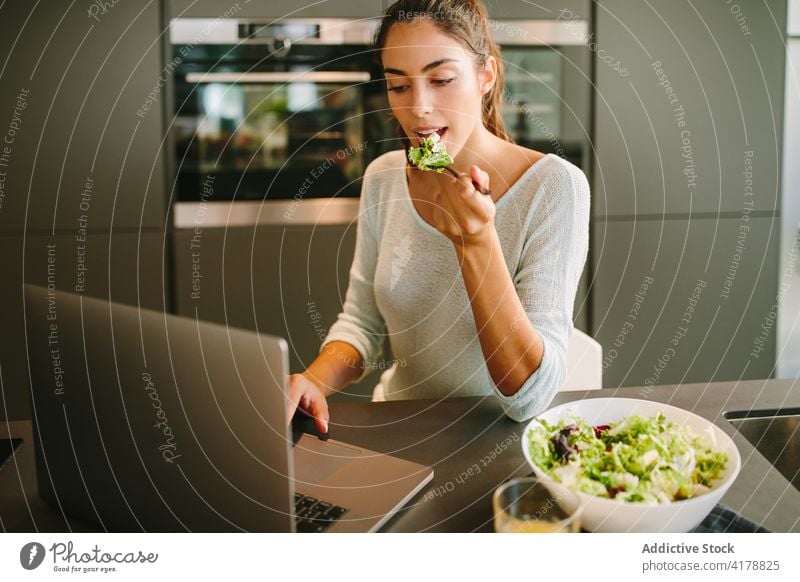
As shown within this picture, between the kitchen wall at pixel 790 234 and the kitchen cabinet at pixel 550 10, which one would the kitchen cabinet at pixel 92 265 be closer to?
the kitchen cabinet at pixel 550 10

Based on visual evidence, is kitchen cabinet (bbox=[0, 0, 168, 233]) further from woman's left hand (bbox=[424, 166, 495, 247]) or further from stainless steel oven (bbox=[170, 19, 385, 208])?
woman's left hand (bbox=[424, 166, 495, 247])

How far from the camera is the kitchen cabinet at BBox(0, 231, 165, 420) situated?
1.67 meters

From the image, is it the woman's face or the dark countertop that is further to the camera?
the woman's face

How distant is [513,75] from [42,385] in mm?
1347

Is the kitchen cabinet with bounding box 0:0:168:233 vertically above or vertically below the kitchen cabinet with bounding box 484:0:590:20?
below

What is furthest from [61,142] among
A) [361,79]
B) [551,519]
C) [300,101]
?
[551,519]

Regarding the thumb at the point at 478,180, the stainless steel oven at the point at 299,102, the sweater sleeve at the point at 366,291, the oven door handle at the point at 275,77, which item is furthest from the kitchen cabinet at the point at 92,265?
the thumb at the point at 478,180

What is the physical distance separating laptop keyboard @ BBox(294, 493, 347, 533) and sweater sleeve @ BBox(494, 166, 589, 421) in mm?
251

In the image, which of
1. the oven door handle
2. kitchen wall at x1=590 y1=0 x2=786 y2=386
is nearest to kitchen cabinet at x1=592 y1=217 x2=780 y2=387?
kitchen wall at x1=590 y1=0 x2=786 y2=386

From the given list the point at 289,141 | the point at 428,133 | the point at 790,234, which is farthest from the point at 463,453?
the point at 790,234

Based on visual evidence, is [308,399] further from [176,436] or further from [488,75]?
[488,75]

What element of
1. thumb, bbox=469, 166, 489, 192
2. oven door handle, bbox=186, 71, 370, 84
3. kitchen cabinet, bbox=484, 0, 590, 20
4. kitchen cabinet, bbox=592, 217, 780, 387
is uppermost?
kitchen cabinet, bbox=484, 0, 590, 20

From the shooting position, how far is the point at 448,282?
3.46 feet

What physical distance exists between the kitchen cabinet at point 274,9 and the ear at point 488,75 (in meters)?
0.68
